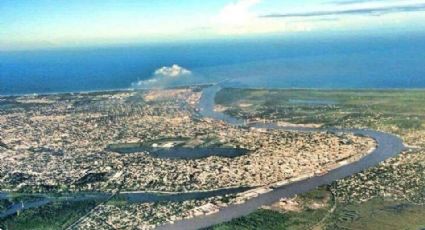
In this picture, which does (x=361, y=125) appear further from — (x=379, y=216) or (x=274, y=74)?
(x=274, y=74)

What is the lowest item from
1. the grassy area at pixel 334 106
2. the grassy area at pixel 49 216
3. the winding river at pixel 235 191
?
the grassy area at pixel 49 216

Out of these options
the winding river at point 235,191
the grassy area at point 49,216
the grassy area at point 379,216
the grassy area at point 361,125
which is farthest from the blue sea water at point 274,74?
the grassy area at point 49,216

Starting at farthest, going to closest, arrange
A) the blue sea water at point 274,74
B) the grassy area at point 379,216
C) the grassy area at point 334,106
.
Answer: the blue sea water at point 274,74
the grassy area at point 334,106
the grassy area at point 379,216

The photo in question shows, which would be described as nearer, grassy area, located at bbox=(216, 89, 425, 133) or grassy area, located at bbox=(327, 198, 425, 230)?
grassy area, located at bbox=(327, 198, 425, 230)

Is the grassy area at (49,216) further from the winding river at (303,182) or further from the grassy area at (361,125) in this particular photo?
the grassy area at (361,125)

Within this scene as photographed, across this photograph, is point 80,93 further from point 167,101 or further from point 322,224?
point 322,224

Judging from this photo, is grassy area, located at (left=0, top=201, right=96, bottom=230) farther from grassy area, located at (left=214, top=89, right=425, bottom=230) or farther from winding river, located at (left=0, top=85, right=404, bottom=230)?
grassy area, located at (left=214, top=89, right=425, bottom=230)

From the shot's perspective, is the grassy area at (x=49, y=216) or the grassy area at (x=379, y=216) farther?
the grassy area at (x=49, y=216)

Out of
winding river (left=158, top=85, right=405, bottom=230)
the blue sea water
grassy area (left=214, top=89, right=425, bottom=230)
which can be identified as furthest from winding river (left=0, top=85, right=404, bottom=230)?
the blue sea water
